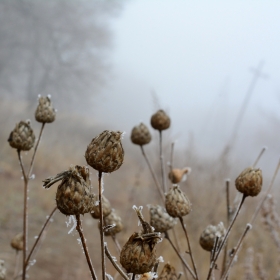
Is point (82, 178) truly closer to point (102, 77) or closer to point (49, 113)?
point (49, 113)

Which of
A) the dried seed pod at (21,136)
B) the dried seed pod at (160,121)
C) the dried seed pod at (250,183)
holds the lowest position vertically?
the dried seed pod at (250,183)

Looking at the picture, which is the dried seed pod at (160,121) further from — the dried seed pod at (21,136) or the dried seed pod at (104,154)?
the dried seed pod at (104,154)

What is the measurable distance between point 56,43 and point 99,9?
6.05 feet

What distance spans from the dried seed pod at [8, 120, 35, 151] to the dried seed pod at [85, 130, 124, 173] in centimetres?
30

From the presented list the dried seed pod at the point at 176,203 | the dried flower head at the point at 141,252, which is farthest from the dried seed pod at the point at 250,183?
the dried flower head at the point at 141,252

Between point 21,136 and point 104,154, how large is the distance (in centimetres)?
31

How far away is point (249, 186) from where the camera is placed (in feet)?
1.80

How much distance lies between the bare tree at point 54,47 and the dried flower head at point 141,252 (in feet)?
31.9

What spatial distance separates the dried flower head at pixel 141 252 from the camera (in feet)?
1.25

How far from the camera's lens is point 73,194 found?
389 millimetres

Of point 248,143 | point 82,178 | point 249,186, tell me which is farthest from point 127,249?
point 248,143

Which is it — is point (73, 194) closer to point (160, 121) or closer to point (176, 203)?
point (176, 203)

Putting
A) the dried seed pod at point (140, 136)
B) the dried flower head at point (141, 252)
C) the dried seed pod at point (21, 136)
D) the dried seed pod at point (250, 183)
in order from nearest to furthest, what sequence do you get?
1. the dried flower head at point (141, 252)
2. the dried seed pod at point (250, 183)
3. the dried seed pod at point (21, 136)
4. the dried seed pod at point (140, 136)

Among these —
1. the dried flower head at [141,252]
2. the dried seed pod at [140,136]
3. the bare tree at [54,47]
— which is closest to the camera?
the dried flower head at [141,252]
